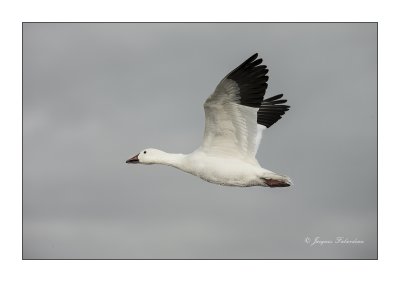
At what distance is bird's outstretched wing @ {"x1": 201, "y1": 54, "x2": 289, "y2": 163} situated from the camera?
16.5 m

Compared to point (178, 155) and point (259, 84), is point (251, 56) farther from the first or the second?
point (178, 155)

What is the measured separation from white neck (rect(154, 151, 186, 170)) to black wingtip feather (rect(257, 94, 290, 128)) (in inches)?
111

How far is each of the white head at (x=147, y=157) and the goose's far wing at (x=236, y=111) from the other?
4.41 feet

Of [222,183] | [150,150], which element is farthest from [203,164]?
[150,150]

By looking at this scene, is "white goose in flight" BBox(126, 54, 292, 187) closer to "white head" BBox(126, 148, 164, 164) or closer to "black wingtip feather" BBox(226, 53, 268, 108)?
"black wingtip feather" BBox(226, 53, 268, 108)

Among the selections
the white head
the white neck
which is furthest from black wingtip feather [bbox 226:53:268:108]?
the white head

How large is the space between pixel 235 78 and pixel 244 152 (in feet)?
5.90

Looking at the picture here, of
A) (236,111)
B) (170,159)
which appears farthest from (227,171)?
(170,159)

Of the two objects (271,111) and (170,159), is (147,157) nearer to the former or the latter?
(170,159)

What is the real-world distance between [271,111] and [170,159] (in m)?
3.54

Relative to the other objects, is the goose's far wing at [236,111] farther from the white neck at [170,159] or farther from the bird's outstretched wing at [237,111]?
the white neck at [170,159]

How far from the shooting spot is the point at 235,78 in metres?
16.4

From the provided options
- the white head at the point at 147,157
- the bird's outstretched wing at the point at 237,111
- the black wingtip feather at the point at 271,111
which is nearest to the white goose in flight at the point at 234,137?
the bird's outstretched wing at the point at 237,111
